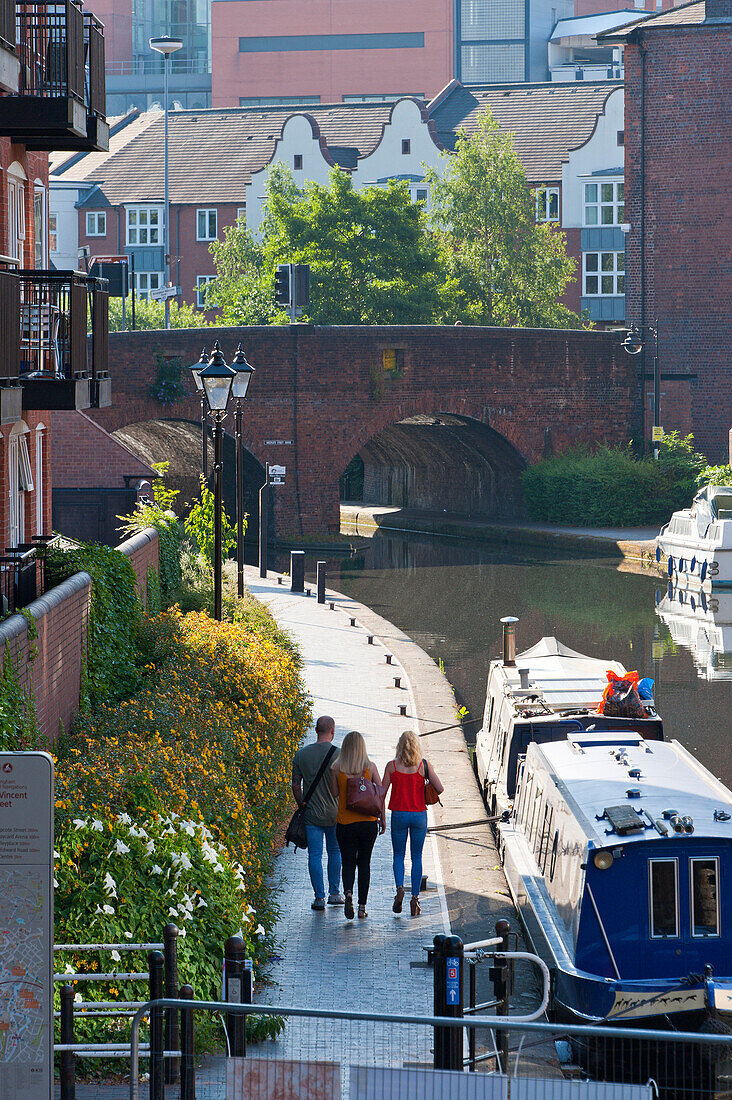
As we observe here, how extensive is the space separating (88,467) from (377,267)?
68.7 ft

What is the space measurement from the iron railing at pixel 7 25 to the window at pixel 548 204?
48.0 m

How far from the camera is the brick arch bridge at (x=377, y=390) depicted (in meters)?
38.0

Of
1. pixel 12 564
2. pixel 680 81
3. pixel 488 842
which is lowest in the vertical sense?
pixel 488 842

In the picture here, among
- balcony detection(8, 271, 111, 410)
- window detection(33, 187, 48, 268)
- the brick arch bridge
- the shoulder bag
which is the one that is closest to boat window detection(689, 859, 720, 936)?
the shoulder bag

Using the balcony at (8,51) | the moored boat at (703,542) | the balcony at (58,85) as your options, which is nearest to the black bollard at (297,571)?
the moored boat at (703,542)

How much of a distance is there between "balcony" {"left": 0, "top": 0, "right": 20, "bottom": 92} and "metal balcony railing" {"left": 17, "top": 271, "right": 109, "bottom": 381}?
1618 millimetres

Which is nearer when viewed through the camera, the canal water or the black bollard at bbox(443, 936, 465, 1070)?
the black bollard at bbox(443, 936, 465, 1070)

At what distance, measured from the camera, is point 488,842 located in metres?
12.5

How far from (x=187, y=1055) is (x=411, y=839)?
13.8 ft

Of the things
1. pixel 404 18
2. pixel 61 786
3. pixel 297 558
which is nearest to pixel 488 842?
pixel 61 786

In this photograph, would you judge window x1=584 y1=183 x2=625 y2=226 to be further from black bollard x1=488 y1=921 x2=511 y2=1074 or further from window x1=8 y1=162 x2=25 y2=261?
black bollard x1=488 y1=921 x2=511 y2=1074

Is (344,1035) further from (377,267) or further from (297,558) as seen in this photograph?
(377,267)

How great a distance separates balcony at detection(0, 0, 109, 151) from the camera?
40.9 feet

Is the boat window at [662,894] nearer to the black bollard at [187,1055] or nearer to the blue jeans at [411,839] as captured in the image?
the blue jeans at [411,839]
